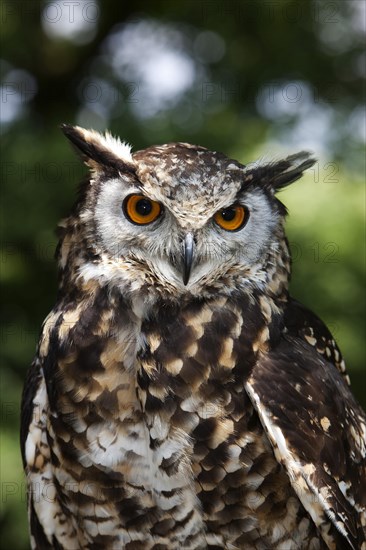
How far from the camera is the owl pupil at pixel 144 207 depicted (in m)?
1.91

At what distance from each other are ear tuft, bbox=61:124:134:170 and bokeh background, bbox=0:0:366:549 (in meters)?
1.94

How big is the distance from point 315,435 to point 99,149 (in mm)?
940

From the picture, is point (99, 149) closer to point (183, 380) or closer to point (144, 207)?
point (144, 207)

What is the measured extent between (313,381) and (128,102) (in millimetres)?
3097

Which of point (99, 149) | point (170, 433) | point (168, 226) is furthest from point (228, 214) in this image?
point (170, 433)

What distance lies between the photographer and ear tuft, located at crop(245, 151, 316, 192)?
2029 millimetres

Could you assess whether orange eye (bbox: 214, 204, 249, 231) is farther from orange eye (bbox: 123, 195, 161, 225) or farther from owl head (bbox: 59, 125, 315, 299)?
orange eye (bbox: 123, 195, 161, 225)

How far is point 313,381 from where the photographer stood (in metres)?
1.99

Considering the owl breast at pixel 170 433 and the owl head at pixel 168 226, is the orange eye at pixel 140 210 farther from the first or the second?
the owl breast at pixel 170 433

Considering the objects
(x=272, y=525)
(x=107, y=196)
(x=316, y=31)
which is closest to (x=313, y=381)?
(x=272, y=525)

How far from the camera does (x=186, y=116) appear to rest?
15.1 ft

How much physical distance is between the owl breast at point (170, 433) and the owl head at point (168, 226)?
8cm

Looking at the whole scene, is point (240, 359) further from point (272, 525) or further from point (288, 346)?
point (272, 525)

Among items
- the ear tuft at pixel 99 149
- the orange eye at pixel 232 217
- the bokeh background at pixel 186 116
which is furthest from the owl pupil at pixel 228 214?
the bokeh background at pixel 186 116
